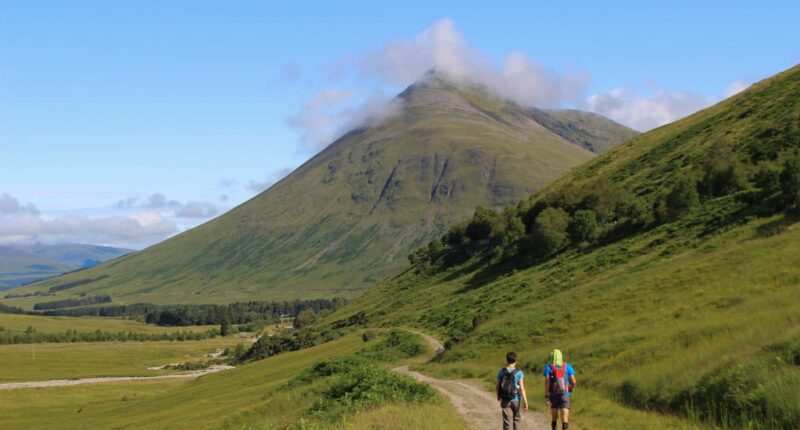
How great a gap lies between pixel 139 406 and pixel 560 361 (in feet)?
304

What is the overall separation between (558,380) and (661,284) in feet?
93.6

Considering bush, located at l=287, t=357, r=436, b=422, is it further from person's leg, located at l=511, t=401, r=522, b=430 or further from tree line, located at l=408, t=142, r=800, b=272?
tree line, located at l=408, t=142, r=800, b=272

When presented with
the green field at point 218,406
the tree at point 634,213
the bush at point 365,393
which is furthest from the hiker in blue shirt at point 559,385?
Answer: the tree at point 634,213

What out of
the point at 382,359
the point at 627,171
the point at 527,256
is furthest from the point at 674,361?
the point at 627,171

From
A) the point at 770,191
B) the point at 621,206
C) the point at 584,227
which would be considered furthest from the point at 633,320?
the point at 584,227

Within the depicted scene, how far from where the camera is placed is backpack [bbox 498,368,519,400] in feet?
73.0

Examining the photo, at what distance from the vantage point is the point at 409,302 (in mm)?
119312

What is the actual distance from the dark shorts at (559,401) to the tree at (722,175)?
64.2m

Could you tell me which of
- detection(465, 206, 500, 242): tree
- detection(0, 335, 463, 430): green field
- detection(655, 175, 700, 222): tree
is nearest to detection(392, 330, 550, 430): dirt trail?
detection(0, 335, 463, 430): green field

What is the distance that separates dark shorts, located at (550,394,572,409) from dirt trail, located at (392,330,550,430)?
2.12 metres

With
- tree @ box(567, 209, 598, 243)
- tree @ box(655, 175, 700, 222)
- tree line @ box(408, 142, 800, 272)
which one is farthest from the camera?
tree @ box(567, 209, 598, 243)

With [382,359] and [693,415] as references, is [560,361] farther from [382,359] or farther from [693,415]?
[382,359]

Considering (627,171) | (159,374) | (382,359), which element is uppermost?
(627,171)

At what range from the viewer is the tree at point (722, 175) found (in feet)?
255
